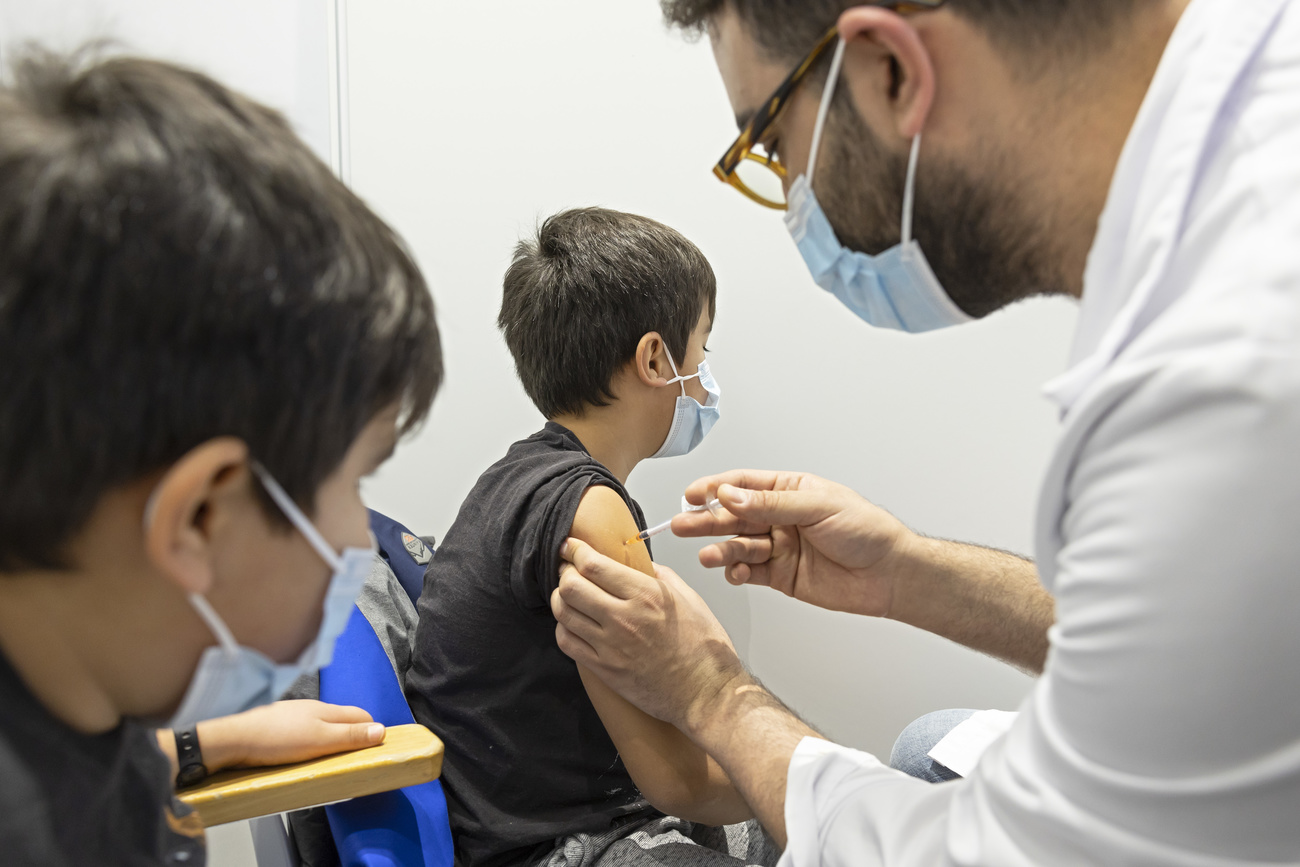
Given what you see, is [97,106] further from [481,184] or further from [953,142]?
[481,184]

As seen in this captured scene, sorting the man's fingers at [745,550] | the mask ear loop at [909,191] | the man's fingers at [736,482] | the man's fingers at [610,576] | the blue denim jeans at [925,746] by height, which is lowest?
the blue denim jeans at [925,746]

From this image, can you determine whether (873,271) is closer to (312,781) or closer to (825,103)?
(825,103)

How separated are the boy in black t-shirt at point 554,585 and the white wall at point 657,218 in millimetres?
414

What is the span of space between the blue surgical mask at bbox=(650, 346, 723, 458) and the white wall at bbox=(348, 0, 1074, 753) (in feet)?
1.09

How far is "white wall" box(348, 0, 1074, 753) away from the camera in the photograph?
184cm

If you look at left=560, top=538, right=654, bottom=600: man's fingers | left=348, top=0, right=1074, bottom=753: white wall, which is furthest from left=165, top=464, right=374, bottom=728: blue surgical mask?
left=348, top=0, right=1074, bottom=753: white wall

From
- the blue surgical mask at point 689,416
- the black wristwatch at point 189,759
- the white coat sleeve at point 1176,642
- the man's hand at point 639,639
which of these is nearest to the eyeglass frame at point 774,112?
the white coat sleeve at point 1176,642

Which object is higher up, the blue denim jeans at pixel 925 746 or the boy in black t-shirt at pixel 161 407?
the boy in black t-shirt at pixel 161 407

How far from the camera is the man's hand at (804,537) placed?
1.19 metres

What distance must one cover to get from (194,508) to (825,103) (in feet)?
2.23

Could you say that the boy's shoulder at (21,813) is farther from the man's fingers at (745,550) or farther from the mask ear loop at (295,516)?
the man's fingers at (745,550)

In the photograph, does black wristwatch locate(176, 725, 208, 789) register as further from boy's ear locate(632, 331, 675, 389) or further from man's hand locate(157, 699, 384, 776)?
boy's ear locate(632, 331, 675, 389)

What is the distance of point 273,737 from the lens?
858 millimetres

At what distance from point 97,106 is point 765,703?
937 millimetres
